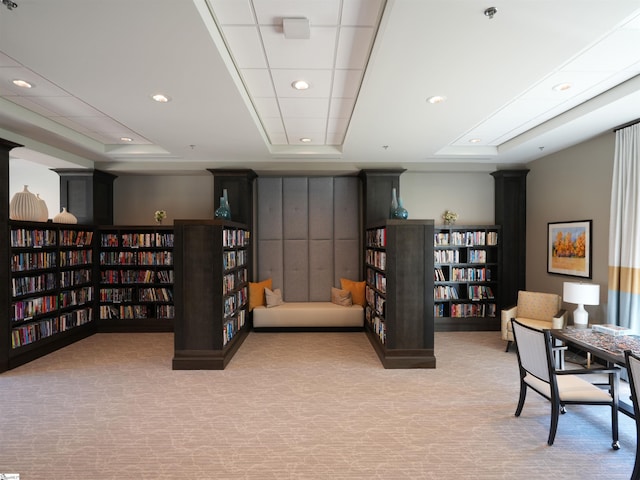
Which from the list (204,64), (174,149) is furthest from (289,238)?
(204,64)

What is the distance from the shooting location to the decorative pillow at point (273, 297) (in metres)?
6.53

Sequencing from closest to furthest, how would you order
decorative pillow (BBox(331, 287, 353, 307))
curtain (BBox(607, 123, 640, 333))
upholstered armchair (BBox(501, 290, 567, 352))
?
1. curtain (BBox(607, 123, 640, 333))
2. upholstered armchair (BBox(501, 290, 567, 352))
3. decorative pillow (BBox(331, 287, 353, 307))

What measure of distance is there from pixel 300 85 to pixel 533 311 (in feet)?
16.3

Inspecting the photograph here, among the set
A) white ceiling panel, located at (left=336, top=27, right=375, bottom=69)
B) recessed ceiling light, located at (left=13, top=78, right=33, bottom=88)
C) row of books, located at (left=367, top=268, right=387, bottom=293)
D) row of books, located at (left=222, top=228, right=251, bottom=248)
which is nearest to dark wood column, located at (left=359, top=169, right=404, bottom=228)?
row of books, located at (left=367, top=268, right=387, bottom=293)

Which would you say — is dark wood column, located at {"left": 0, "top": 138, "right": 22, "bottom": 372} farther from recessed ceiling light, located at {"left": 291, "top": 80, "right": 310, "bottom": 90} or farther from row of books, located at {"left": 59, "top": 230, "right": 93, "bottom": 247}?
recessed ceiling light, located at {"left": 291, "top": 80, "right": 310, "bottom": 90}

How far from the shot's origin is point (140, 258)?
6.56 meters

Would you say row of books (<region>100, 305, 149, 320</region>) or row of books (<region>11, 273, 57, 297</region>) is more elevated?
row of books (<region>11, 273, 57, 297</region>)

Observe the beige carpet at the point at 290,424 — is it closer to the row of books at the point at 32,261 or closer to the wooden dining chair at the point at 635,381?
the wooden dining chair at the point at 635,381

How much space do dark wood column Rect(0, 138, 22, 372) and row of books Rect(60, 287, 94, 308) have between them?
1.13 m

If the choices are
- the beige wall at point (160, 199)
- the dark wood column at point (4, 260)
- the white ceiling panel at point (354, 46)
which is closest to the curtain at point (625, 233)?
the white ceiling panel at point (354, 46)

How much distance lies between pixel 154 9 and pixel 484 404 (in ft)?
14.4

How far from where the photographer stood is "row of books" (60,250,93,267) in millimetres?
5738

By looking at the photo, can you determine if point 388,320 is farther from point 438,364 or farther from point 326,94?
point 326,94

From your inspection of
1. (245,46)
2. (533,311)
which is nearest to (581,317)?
(533,311)
